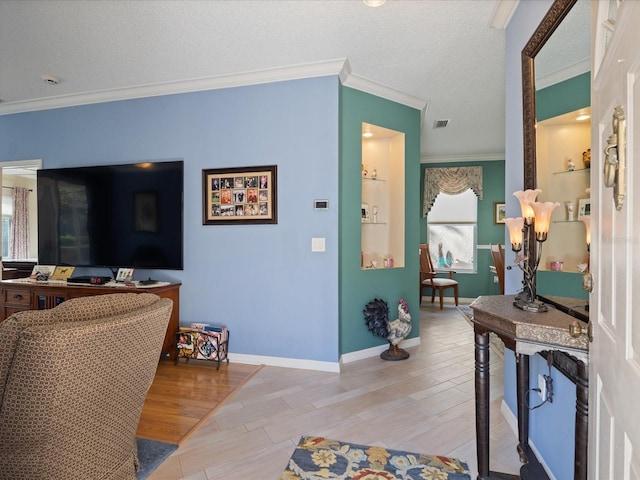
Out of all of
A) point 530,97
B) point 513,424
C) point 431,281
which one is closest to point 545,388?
point 513,424

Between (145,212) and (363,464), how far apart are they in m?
2.97

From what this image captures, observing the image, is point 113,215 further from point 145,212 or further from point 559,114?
point 559,114

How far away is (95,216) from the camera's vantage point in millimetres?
3506

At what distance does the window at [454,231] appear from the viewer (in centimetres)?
643

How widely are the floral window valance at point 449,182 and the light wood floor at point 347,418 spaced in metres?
3.81

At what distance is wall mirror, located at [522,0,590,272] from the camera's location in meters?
1.28

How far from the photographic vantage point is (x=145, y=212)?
3.39m

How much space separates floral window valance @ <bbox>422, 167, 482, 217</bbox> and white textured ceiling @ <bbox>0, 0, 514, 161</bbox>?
9.24ft

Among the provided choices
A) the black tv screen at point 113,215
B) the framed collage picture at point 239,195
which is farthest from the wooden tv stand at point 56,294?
the framed collage picture at point 239,195

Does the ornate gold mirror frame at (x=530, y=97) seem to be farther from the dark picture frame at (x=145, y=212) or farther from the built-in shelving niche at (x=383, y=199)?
the dark picture frame at (x=145, y=212)

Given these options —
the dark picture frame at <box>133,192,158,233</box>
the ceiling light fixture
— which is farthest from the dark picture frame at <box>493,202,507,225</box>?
the dark picture frame at <box>133,192,158,233</box>

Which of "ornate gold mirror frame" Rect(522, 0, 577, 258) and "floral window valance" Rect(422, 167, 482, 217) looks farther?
"floral window valance" Rect(422, 167, 482, 217)

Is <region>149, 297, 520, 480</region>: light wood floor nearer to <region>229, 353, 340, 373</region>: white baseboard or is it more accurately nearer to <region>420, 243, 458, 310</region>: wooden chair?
<region>229, 353, 340, 373</region>: white baseboard

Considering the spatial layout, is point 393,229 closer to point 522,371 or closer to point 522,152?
point 522,152
